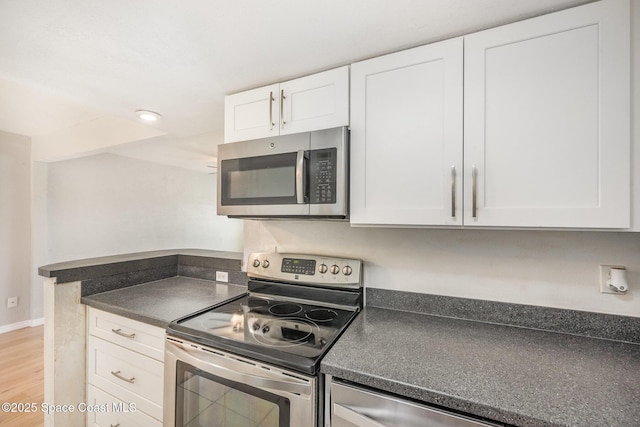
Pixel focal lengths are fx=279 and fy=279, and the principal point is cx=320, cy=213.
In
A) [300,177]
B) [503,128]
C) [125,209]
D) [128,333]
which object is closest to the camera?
[503,128]

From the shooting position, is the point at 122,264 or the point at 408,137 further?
the point at 122,264

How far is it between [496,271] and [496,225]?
14.8 inches

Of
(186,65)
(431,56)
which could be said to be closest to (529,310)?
(431,56)

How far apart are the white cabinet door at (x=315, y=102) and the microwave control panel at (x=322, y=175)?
0.47 feet

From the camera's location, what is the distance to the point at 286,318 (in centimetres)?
140

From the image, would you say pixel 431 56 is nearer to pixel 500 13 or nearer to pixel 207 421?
pixel 500 13

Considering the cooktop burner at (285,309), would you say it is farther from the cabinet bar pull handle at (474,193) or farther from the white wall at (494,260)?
the cabinet bar pull handle at (474,193)

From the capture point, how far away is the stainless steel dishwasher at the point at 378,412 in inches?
31.5

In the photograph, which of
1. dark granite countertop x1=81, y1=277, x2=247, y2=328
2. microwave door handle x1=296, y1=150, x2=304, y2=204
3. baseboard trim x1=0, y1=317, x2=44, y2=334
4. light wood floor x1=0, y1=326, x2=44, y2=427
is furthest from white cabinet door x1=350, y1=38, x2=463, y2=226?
baseboard trim x1=0, y1=317, x2=44, y2=334

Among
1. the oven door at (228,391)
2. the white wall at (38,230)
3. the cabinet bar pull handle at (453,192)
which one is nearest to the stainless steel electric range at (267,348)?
the oven door at (228,391)

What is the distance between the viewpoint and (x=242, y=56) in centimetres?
125

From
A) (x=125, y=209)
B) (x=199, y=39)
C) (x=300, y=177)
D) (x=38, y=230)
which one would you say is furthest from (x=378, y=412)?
(x=125, y=209)

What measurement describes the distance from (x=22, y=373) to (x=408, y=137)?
3.80 meters

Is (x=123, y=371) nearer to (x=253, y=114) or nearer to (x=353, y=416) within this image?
(x=353, y=416)
